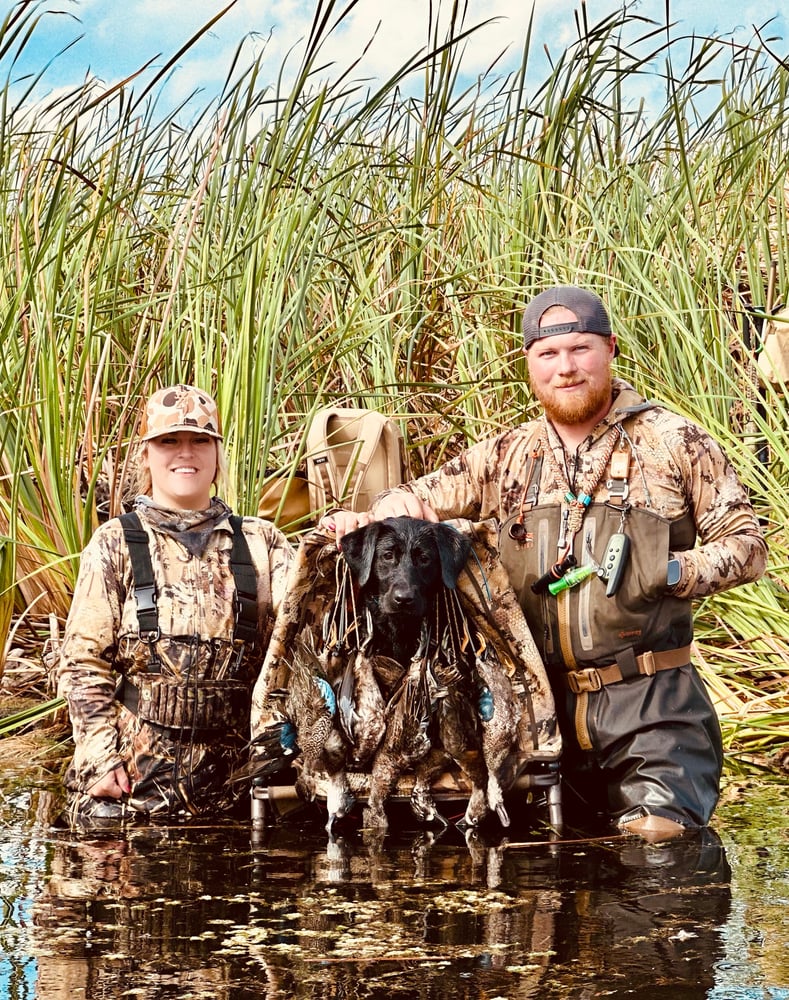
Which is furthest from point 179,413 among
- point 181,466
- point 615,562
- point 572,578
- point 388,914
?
point 388,914

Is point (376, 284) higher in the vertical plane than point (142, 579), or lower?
higher

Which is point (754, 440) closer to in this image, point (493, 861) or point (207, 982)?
point (493, 861)

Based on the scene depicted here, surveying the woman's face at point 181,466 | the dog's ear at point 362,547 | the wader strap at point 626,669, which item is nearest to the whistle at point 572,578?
the wader strap at point 626,669

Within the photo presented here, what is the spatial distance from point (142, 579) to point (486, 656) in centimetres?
109

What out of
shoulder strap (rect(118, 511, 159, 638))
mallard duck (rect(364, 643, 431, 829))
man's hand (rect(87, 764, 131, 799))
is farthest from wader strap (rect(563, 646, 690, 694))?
man's hand (rect(87, 764, 131, 799))

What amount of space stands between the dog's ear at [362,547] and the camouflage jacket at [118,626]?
14.9 inches

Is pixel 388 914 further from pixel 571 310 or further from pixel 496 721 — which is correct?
pixel 571 310

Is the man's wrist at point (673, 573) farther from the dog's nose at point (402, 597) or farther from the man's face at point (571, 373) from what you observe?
the dog's nose at point (402, 597)

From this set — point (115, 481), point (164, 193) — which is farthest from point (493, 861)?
point (164, 193)

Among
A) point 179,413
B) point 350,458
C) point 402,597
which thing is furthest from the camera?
point 350,458

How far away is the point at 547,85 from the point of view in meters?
6.60

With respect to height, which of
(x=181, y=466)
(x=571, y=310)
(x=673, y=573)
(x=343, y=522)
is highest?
(x=571, y=310)

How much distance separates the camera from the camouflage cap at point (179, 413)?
401cm

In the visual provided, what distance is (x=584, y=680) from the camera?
3934 millimetres
